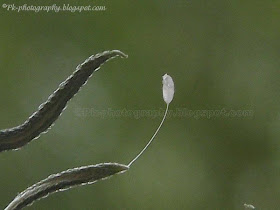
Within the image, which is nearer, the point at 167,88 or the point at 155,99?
the point at 167,88

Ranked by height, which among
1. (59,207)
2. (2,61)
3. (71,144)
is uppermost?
(2,61)

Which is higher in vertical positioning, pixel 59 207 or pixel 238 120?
pixel 238 120

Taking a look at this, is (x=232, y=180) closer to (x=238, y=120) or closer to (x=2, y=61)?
(x=238, y=120)

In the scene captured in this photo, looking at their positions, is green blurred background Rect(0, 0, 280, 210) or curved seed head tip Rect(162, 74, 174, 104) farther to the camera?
green blurred background Rect(0, 0, 280, 210)

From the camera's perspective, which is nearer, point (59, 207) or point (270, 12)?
point (59, 207)

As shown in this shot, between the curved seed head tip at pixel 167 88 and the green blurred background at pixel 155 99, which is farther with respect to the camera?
the green blurred background at pixel 155 99

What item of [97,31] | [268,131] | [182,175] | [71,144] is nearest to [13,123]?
[71,144]

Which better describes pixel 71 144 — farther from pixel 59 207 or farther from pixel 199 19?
pixel 199 19
